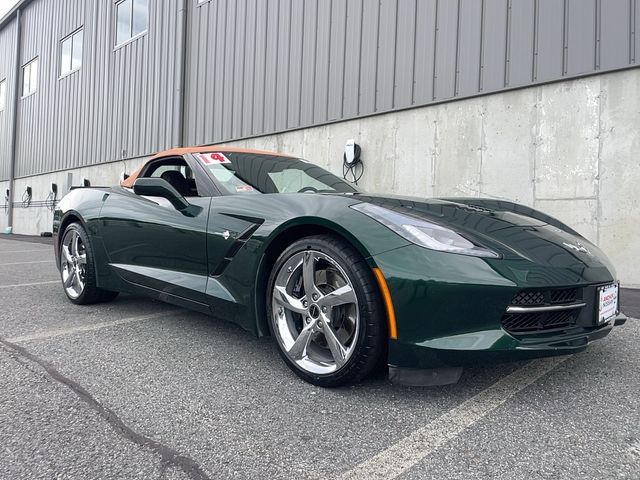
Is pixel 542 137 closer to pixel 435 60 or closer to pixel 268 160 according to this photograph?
pixel 435 60

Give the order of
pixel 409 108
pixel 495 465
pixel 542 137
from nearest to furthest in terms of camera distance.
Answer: pixel 495 465, pixel 542 137, pixel 409 108

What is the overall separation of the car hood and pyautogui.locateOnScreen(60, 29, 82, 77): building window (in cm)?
1520

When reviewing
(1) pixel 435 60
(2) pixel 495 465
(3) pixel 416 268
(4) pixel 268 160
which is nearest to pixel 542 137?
(1) pixel 435 60

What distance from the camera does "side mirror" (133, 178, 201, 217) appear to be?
8.53ft

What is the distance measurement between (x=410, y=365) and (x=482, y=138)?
464 cm

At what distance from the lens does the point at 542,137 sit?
17.2 ft

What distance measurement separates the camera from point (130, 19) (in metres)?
12.0

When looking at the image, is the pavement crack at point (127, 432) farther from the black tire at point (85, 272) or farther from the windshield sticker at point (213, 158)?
the windshield sticker at point (213, 158)

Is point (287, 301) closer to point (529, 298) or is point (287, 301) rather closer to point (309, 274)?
point (309, 274)

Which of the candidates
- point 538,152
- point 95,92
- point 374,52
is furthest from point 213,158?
point 95,92

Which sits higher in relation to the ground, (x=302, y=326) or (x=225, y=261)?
(x=225, y=261)

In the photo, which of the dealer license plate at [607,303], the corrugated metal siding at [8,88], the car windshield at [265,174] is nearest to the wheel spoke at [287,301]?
the car windshield at [265,174]

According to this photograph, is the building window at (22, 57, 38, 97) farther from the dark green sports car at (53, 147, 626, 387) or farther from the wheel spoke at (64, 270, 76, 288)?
the dark green sports car at (53, 147, 626, 387)

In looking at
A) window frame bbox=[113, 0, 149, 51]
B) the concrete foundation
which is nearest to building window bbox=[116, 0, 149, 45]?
window frame bbox=[113, 0, 149, 51]
